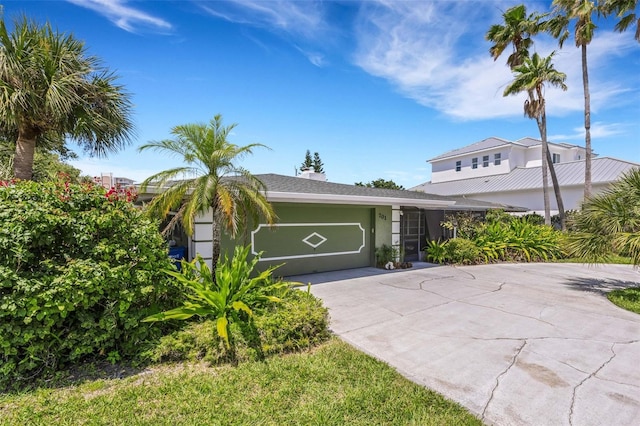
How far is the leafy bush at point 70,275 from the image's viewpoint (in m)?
3.07

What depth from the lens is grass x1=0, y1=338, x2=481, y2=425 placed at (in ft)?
9.00

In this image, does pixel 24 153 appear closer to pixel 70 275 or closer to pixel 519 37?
pixel 70 275

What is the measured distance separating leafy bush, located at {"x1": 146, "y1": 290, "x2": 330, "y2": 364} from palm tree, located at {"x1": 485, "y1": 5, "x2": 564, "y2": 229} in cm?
1779

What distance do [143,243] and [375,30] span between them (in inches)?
363

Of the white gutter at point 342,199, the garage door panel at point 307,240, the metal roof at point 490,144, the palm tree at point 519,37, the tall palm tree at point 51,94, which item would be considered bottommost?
the garage door panel at point 307,240

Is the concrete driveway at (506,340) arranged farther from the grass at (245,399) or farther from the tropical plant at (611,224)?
the tropical plant at (611,224)

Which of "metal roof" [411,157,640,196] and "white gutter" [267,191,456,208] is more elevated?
"metal roof" [411,157,640,196]

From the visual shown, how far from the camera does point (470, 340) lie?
4645 mm

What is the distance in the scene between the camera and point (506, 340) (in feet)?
15.3

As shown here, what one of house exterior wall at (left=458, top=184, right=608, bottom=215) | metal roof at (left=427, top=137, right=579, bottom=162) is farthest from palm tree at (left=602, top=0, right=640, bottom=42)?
metal roof at (left=427, top=137, right=579, bottom=162)

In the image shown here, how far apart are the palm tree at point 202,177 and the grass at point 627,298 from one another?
7.83 meters

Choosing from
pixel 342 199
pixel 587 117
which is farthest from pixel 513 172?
pixel 342 199

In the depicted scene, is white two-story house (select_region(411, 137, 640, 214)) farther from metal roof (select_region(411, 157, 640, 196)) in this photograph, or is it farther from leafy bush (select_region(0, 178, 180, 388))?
leafy bush (select_region(0, 178, 180, 388))

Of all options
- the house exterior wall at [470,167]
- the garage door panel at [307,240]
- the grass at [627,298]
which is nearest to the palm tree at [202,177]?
the garage door panel at [307,240]
